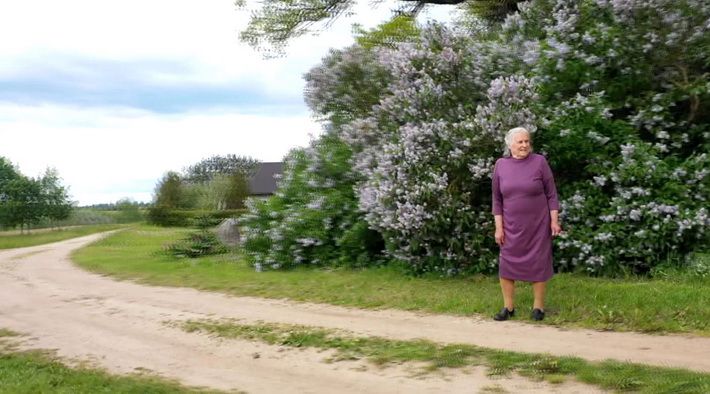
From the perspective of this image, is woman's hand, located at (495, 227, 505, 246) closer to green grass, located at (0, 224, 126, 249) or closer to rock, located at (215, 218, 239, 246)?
rock, located at (215, 218, 239, 246)

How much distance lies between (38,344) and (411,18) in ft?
56.7

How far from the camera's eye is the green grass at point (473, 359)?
4.47m

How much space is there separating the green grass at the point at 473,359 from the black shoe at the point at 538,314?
1432 millimetres

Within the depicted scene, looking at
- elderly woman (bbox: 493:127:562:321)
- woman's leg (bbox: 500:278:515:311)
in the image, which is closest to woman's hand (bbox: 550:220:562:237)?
elderly woman (bbox: 493:127:562:321)

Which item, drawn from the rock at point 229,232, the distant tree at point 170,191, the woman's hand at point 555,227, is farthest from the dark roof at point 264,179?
the woman's hand at point 555,227

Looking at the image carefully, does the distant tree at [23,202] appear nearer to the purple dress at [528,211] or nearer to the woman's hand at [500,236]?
the woman's hand at [500,236]

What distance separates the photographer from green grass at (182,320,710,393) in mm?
4473

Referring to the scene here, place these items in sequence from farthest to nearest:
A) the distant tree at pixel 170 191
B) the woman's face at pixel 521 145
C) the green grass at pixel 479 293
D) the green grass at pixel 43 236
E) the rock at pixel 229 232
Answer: the distant tree at pixel 170 191 → the green grass at pixel 43 236 → the rock at pixel 229 232 → the woman's face at pixel 521 145 → the green grass at pixel 479 293

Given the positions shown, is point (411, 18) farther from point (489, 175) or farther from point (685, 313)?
point (685, 313)

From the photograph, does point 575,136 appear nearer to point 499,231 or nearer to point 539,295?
point 499,231

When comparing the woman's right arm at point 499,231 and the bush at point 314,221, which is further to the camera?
the bush at point 314,221

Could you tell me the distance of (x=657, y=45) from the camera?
32.4ft

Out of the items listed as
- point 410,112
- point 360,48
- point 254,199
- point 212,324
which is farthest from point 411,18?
point 212,324

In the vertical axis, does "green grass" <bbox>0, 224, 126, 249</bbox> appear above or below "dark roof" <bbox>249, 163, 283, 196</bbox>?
below
